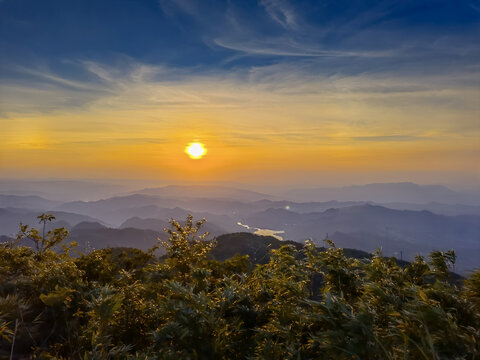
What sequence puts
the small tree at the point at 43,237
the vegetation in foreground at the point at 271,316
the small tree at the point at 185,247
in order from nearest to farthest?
the vegetation in foreground at the point at 271,316, the small tree at the point at 185,247, the small tree at the point at 43,237

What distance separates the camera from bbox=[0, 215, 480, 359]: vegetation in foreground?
22.5 ft

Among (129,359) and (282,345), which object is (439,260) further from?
(129,359)

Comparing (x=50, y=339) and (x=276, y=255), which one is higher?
(x=276, y=255)

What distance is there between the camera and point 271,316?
10.7 meters

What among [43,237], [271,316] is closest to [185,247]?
[271,316]

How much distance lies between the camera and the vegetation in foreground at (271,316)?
6871 millimetres

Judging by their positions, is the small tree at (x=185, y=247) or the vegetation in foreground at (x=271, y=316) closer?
the vegetation in foreground at (x=271, y=316)

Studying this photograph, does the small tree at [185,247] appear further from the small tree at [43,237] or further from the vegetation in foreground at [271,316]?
the small tree at [43,237]

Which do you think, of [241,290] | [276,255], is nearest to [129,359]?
[241,290]

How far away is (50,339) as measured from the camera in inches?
532

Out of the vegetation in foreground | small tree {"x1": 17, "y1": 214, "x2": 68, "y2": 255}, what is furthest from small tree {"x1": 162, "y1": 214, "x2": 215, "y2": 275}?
small tree {"x1": 17, "y1": 214, "x2": 68, "y2": 255}

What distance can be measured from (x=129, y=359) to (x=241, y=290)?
4.55 meters

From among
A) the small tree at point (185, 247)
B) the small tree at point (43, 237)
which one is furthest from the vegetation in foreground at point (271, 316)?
the small tree at point (43, 237)

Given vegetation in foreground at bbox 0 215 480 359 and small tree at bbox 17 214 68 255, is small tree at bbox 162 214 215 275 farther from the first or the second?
small tree at bbox 17 214 68 255
